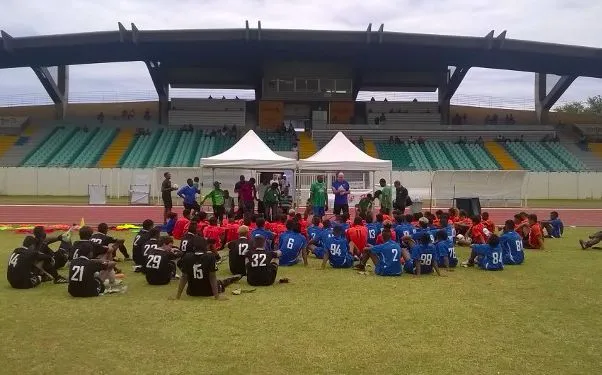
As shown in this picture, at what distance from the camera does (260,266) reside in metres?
10.3

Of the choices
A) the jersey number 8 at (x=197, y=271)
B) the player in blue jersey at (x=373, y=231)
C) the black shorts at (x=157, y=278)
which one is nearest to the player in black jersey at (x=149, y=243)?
the black shorts at (x=157, y=278)

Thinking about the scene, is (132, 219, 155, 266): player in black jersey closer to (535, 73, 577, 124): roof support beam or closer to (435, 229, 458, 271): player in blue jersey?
(435, 229, 458, 271): player in blue jersey

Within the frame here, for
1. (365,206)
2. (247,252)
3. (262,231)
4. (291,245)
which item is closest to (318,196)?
(365,206)

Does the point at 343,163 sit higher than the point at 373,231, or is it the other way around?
the point at 343,163

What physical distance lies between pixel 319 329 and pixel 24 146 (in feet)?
157

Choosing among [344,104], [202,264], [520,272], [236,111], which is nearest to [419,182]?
[344,104]

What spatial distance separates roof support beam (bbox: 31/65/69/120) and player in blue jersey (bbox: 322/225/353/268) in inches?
1720

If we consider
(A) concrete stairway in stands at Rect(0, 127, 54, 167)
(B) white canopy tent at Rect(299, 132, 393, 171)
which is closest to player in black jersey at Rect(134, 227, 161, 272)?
(B) white canopy tent at Rect(299, 132, 393, 171)

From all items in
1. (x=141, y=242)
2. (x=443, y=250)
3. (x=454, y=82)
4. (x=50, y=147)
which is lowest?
(x=443, y=250)

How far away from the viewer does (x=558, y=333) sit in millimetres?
7371

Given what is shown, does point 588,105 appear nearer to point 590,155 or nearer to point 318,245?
point 590,155

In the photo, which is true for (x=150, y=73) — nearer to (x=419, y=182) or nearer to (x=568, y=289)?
(x=419, y=182)

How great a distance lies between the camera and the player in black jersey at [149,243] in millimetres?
10641

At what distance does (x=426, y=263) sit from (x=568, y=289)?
2563 mm
